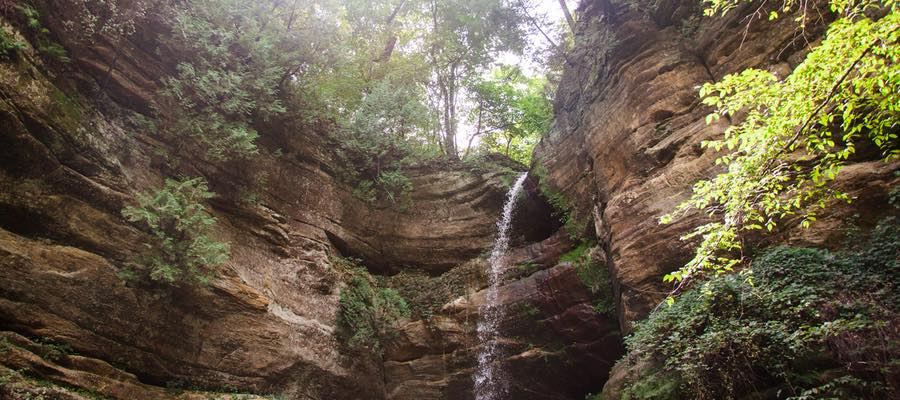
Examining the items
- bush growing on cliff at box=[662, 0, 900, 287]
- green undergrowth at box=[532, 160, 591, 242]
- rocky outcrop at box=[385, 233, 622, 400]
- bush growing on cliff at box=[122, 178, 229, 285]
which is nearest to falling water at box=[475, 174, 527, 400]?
rocky outcrop at box=[385, 233, 622, 400]

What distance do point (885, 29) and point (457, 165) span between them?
43.6 ft

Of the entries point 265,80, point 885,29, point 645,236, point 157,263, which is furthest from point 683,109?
point 157,263

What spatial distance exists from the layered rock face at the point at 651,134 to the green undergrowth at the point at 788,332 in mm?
1041

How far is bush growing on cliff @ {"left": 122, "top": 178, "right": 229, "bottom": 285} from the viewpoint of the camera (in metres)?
8.53

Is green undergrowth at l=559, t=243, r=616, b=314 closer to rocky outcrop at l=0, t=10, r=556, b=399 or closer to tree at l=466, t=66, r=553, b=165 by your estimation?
rocky outcrop at l=0, t=10, r=556, b=399

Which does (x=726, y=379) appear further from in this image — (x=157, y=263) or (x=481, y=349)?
(x=157, y=263)

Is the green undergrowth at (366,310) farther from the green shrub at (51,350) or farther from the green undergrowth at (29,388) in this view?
the green undergrowth at (29,388)

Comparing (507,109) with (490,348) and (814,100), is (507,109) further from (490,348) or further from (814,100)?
(814,100)

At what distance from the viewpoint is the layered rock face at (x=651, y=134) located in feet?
30.5

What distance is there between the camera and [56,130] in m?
8.41

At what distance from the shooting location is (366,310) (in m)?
13.1

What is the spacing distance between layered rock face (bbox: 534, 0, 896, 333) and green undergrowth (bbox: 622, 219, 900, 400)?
104cm

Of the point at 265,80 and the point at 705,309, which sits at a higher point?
the point at 265,80

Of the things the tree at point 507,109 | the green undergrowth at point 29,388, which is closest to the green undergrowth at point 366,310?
the green undergrowth at point 29,388
